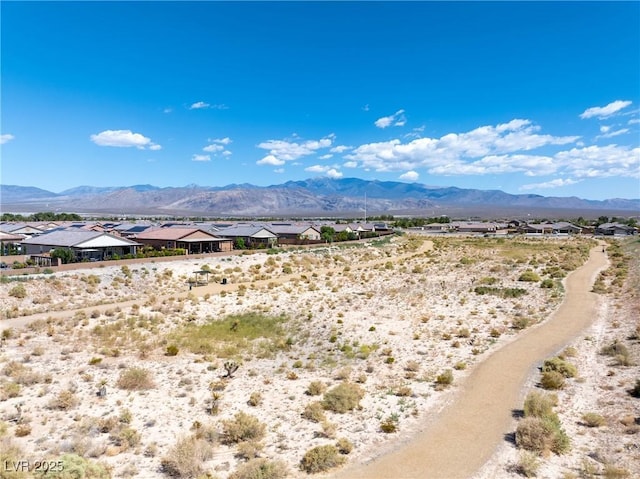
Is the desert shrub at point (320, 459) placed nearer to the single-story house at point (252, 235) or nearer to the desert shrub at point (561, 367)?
the desert shrub at point (561, 367)

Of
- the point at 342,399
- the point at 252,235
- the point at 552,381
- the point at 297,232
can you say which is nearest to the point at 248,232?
the point at 252,235

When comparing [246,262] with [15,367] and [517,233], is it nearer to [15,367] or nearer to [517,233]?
[15,367]

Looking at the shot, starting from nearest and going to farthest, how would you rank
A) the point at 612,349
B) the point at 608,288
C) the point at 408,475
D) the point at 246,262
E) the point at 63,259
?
the point at 408,475
the point at 612,349
the point at 608,288
the point at 63,259
the point at 246,262

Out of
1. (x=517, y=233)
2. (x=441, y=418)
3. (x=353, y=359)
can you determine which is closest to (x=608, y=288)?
(x=353, y=359)

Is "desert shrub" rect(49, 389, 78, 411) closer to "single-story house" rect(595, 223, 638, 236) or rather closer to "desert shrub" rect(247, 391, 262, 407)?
"desert shrub" rect(247, 391, 262, 407)

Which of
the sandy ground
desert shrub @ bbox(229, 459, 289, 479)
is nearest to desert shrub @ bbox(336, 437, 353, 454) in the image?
the sandy ground

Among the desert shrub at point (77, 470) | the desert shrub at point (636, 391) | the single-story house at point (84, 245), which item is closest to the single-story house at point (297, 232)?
the single-story house at point (84, 245)

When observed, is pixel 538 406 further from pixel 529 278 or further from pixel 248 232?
pixel 248 232
